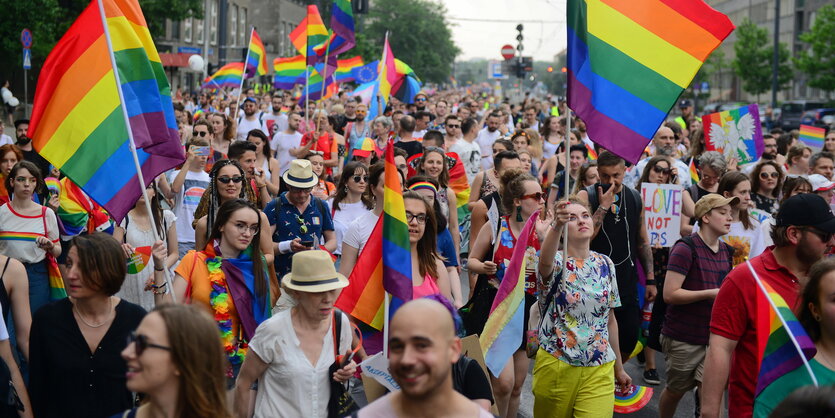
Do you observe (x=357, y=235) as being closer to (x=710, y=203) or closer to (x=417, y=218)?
(x=417, y=218)

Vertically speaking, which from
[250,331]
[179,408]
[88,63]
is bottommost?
[250,331]

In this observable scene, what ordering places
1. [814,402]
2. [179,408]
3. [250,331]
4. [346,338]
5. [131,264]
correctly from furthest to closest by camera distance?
[131,264], [250,331], [346,338], [179,408], [814,402]

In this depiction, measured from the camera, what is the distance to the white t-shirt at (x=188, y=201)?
8.48m

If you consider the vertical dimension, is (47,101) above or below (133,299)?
above

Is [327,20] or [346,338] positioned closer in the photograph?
[346,338]

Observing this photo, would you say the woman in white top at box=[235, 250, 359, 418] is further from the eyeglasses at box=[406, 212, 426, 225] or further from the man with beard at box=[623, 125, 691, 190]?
the man with beard at box=[623, 125, 691, 190]

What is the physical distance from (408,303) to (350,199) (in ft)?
17.9

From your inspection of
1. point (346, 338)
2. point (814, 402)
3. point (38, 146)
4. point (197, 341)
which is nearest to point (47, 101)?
point (38, 146)

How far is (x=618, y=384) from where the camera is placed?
21.9 feet

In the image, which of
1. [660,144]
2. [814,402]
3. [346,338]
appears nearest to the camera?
[814,402]

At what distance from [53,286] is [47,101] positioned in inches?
74.2

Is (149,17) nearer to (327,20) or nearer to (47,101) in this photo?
(47,101)

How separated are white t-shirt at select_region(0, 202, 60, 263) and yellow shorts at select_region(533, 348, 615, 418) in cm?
382

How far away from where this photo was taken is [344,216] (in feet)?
28.4
